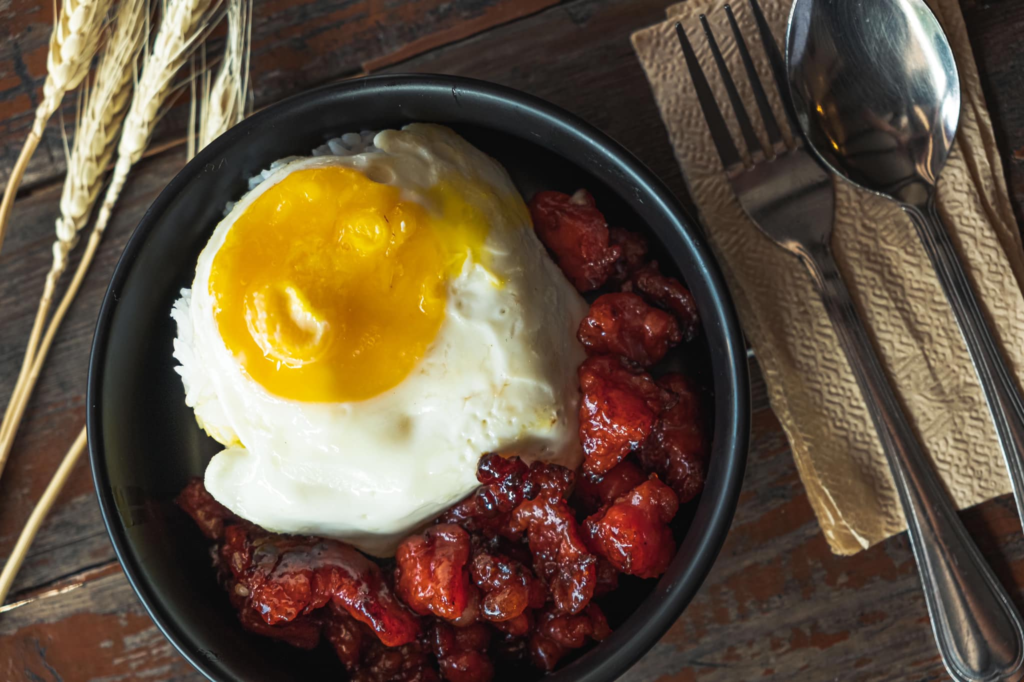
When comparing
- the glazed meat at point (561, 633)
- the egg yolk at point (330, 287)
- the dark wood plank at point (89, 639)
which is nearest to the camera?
the egg yolk at point (330, 287)

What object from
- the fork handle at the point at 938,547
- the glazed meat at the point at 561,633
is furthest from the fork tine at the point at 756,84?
the glazed meat at the point at 561,633

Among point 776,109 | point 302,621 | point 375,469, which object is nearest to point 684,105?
point 776,109

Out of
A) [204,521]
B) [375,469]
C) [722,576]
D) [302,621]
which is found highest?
[375,469]

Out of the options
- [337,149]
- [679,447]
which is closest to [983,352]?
[679,447]

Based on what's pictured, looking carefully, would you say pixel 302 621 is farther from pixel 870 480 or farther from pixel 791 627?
pixel 870 480

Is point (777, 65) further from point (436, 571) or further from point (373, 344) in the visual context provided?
point (436, 571)

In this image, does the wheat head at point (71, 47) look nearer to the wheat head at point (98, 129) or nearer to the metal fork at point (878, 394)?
the wheat head at point (98, 129)
